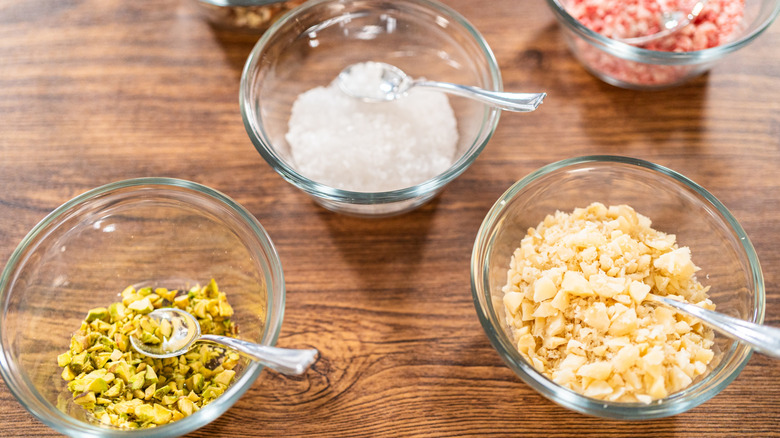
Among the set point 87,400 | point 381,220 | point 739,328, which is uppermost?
point 739,328

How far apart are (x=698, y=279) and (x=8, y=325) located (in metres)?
1.27

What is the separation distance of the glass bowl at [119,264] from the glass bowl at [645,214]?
0.38 metres

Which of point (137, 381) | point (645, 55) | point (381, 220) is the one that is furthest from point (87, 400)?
point (645, 55)

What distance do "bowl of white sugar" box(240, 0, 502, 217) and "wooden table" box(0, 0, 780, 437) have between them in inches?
3.6

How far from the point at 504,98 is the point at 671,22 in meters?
0.48

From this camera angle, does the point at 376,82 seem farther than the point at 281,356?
Yes

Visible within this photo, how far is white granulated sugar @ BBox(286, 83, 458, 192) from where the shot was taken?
1318 millimetres

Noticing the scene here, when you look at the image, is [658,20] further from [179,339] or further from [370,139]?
[179,339]

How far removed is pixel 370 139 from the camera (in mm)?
1361

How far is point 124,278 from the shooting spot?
1.30 m

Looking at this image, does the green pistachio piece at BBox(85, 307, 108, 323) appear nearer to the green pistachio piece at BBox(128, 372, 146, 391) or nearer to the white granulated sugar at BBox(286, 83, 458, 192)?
the green pistachio piece at BBox(128, 372, 146, 391)

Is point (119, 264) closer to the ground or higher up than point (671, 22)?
closer to the ground

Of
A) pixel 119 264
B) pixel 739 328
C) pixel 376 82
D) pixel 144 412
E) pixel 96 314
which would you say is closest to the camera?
pixel 739 328

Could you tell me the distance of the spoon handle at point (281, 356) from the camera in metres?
1.00
